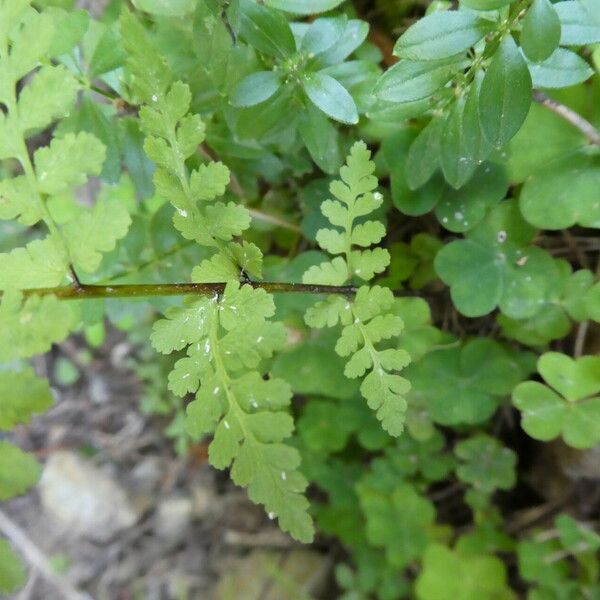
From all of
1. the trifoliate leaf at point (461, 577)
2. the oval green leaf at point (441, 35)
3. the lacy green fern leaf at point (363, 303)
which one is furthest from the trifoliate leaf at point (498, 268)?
the trifoliate leaf at point (461, 577)

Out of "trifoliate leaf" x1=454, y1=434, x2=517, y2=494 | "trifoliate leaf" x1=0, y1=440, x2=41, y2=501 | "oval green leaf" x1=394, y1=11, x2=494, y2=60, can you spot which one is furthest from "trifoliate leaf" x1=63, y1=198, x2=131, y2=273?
"trifoliate leaf" x1=454, y1=434, x2=517, y2=494

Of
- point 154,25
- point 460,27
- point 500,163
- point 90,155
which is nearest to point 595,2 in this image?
point 460,27

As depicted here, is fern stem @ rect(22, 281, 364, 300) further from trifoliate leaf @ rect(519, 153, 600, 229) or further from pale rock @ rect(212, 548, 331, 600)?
pale rock @ rect(212, 548, 331, 600)

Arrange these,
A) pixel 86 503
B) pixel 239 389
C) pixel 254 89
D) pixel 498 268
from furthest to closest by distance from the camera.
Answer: pixel 86 503
pixel 498 268
pixel 254 89
pixel 239 389

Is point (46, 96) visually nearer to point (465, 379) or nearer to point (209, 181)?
point (209, 181)

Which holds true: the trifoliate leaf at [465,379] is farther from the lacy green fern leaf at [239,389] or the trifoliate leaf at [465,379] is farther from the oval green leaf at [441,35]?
the oval green leaf at [441,35]

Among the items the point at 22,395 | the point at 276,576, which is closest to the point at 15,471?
the point at 22,395
